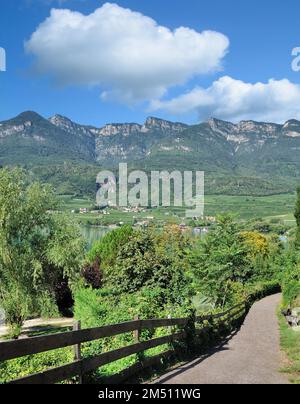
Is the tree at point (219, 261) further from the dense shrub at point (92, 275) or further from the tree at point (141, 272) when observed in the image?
the tree at point (141, 272)

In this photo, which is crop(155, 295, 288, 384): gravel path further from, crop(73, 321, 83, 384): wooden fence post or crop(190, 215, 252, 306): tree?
crop(190, 215, 252, 306): tree

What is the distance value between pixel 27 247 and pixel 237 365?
23.7m

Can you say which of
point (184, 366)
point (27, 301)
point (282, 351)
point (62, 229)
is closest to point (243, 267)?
point (62, 229)

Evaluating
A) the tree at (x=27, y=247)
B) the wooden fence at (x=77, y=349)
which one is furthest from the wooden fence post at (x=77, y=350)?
the tree at (x=27, y=247)

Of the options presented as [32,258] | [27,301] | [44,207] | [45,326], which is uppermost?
[44,207]

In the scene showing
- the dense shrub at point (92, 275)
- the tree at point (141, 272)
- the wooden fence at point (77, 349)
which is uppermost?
the wooden fence at point (77, 349)

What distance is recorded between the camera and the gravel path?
930 centimetres

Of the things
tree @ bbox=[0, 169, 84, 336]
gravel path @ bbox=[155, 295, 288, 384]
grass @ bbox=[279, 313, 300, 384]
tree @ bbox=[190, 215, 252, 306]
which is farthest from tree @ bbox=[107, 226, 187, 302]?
tree @ bbox=[190, 215, 252, 306]

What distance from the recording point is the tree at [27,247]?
3105cm

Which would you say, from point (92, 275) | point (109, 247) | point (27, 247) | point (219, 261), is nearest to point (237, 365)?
point (27, 247)

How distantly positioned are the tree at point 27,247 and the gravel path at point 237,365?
16550 mm
